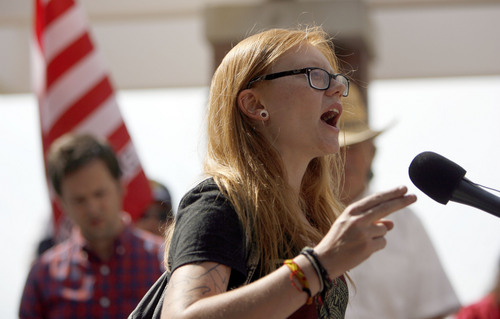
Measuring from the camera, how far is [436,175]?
5.55ft

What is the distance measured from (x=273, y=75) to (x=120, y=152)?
10.1 feet

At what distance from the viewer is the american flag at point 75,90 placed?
15.5 ft

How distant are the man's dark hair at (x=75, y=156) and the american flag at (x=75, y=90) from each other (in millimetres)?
950

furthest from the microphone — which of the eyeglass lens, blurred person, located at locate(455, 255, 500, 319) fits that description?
blurred person, located at locate(455, 255, 500, 319)

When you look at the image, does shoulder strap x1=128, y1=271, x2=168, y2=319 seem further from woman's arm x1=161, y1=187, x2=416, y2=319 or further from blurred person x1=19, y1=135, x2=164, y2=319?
blurred person x1=19, y1=135, x2=164, y2=319

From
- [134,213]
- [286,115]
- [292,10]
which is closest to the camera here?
[286,115]

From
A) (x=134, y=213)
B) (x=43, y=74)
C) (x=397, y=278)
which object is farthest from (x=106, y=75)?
(x=397, y=278)

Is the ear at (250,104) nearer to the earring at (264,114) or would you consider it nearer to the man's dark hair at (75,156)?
the earring at (264,114)

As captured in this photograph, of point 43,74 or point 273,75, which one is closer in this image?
point 273,75

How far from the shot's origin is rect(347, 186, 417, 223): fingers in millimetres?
1507

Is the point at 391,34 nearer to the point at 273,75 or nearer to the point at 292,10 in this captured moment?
the point at 292,10

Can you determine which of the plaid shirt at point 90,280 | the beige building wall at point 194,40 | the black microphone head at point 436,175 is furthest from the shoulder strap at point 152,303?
the beige building wall at point 194,40

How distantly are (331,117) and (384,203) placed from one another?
0.48 meters

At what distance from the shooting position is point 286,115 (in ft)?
6.08
